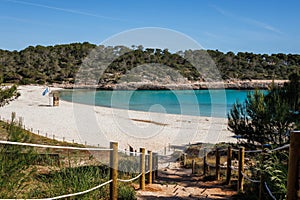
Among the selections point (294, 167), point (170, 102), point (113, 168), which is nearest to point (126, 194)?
point (113, 168)

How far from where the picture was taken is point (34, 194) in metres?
3.62

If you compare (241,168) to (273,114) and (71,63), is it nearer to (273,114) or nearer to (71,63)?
(273,114)

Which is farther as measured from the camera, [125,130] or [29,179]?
[125,130]

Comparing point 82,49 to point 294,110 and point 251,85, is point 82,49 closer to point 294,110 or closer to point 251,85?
point 251,85

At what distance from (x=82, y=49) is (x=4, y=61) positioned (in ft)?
58.3

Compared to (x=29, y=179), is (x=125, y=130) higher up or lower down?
lower down

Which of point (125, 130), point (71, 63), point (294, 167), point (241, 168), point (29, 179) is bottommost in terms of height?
point (125, 130)

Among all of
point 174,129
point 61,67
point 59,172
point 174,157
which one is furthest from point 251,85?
point 59,172

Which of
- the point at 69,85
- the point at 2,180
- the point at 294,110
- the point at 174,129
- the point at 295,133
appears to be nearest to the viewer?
the point at 295,133

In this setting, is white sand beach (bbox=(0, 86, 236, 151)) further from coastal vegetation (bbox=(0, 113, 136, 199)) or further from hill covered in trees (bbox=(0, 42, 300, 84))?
hill covered in trees (bbox=(0, 42, 300, 84))

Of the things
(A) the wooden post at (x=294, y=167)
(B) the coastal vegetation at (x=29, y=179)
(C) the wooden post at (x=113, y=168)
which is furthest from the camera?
(C) the wooden post at (x=113, y=168)

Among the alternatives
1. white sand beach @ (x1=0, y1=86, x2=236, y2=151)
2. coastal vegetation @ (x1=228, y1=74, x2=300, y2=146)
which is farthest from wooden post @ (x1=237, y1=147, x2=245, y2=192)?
white sand beach @ (x1=0, y1=86, x2=236, y2=151)

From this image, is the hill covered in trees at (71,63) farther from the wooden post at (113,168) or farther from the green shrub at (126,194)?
the wooden post at (113,168)

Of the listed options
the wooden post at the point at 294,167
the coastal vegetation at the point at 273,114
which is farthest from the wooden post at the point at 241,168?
the coastal vegetation at the point at 273,114
